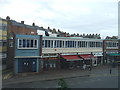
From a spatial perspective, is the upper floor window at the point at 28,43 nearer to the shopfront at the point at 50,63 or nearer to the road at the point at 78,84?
the shopfront at the point at 50,63

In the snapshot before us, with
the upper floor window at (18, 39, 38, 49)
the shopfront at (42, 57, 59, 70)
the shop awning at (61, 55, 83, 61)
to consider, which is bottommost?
the shopfront at (42, 57, 59, 70)

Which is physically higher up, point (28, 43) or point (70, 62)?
point (28, 43)

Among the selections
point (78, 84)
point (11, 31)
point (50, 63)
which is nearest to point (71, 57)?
point (50, 63)

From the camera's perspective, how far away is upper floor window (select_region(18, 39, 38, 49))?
29.1 m

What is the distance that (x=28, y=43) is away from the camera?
29.6m

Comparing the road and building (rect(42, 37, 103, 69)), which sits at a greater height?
building (rect(42, 37, 103, 69))

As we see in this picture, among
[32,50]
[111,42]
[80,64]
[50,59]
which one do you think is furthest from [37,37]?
[111,42]

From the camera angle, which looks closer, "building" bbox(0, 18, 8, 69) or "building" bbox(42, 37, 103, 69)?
"building" bbox(42, 37, 103, 69)

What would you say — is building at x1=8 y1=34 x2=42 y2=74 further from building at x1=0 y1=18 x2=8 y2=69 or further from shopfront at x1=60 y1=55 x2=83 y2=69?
building at x1=0 y1=18 x2=8 y2=69

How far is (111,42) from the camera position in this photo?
→ 4391 centimetres

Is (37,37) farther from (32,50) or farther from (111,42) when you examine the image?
(111,42)

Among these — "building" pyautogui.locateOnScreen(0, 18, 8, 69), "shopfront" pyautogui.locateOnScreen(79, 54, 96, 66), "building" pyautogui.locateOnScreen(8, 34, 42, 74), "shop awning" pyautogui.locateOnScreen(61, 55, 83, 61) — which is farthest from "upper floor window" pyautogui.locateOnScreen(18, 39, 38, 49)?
"shopfront" pyautogui.locateOnScreen(79, 54, 96, 66)

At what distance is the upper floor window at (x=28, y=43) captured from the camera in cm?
2911

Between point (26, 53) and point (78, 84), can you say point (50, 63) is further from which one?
point (78, 84)
